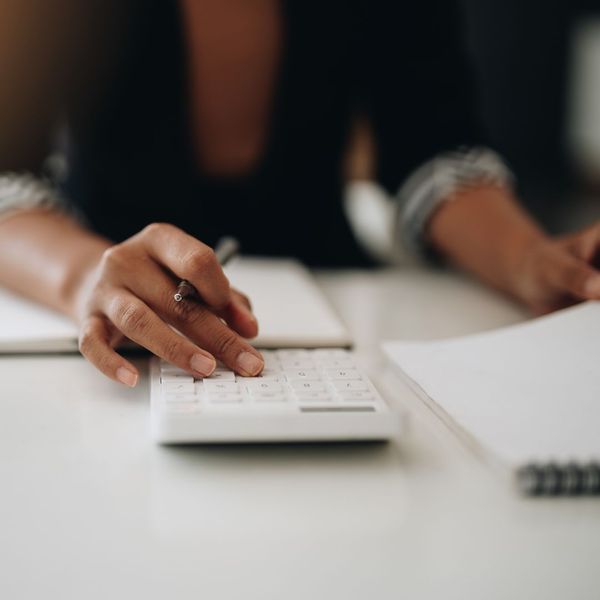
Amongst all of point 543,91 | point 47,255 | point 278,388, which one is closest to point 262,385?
point 278,388

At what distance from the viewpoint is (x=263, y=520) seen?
28 cm

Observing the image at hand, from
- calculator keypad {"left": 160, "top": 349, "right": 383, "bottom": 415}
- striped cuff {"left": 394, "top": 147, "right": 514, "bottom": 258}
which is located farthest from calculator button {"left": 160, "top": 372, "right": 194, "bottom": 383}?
striped cuff {"left": 394, "top": 147, "right": 514, "bottom": 258}

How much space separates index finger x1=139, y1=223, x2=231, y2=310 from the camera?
38 cm

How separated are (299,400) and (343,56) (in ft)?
2.00

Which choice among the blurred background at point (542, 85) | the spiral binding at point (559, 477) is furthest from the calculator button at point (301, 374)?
the blurred background at point (542, 85)

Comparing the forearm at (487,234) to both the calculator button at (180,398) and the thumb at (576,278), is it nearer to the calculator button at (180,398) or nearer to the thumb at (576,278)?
the thumb at (576,278)

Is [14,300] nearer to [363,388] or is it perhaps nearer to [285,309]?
[285,309]

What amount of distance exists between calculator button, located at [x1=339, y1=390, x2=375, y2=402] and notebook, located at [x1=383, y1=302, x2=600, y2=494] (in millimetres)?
40

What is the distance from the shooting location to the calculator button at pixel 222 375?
0.37m

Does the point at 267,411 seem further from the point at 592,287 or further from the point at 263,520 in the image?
the point at 592,287

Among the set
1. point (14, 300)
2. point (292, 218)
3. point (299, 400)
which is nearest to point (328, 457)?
point (299, 400)

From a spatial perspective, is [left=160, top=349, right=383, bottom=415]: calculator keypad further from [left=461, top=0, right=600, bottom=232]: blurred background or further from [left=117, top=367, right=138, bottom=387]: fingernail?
[left=461, top=0, right=600, bottom=232]: blurred background

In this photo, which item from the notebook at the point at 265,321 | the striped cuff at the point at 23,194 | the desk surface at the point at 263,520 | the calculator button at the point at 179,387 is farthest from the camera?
the striped cuff at the point at 23,194

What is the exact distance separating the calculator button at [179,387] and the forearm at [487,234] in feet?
1.15
